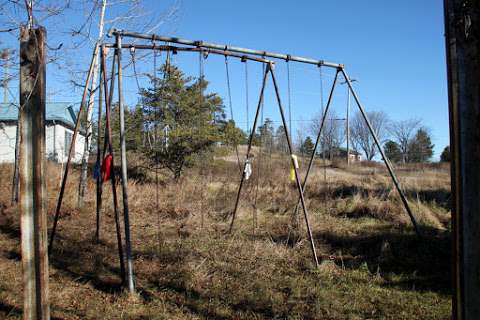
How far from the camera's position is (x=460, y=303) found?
200 centimetres

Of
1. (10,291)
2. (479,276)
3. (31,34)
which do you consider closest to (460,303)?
(479,276)

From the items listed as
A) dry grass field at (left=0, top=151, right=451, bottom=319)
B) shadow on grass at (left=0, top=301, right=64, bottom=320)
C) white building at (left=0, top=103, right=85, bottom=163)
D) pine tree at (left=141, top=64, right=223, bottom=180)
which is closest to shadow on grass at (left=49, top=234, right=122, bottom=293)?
dry grass field at (left=0, top=151, right=451, bottom=319)

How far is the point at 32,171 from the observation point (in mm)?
2729

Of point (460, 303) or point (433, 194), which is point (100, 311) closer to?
point (460, 303)

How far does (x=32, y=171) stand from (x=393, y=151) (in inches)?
1865

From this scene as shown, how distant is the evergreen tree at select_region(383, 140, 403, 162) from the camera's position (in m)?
43.1

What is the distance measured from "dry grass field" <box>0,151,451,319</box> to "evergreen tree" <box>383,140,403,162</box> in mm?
35323

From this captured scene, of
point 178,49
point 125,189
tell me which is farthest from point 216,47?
point 125,189

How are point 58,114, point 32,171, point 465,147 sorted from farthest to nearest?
point 58,114 → point 32,171 → point 465,147

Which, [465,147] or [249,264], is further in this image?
[249,264]

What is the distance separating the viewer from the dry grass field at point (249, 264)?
404 centimetres

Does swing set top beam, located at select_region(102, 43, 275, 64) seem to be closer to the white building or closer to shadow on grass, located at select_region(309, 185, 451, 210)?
shadow on grass, located at select_region(309, 185, 451, 210)

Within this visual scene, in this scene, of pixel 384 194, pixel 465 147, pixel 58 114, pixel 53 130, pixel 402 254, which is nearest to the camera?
pixel 465 147

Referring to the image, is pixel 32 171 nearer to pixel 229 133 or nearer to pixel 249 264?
pixel 249 264
